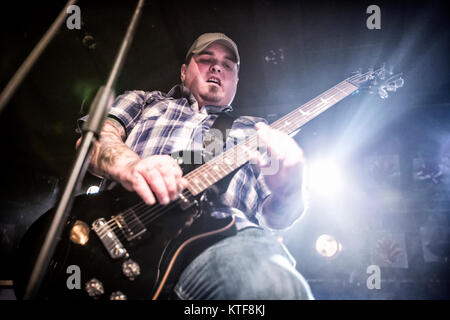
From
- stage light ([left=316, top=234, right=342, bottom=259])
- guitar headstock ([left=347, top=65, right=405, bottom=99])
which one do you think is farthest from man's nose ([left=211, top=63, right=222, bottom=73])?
stage light ([left=316, top=234, right=342, bottom=259])

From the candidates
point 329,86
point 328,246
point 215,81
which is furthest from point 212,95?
point 328,246

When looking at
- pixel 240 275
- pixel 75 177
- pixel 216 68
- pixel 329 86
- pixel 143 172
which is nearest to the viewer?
pixel 75 177

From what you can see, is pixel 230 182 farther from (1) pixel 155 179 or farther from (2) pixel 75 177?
(2) pixel 75 177

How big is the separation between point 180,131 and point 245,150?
48cm

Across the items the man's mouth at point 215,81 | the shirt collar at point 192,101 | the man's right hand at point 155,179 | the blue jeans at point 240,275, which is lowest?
the blue jeans at point 240,275

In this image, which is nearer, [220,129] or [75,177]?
[75,177]

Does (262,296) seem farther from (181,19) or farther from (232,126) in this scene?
(181,19)

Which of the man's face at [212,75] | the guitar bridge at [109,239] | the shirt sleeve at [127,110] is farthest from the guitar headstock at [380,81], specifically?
the guitar bridge at [109,239]

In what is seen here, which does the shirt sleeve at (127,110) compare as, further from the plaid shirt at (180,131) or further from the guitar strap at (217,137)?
the guitar strap at (217,137)

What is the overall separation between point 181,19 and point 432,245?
160 inches

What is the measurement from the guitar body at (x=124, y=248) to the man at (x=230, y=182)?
0.28ft

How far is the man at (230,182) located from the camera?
1.09 m

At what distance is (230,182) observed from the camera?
1.63 m

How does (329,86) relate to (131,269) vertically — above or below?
above
